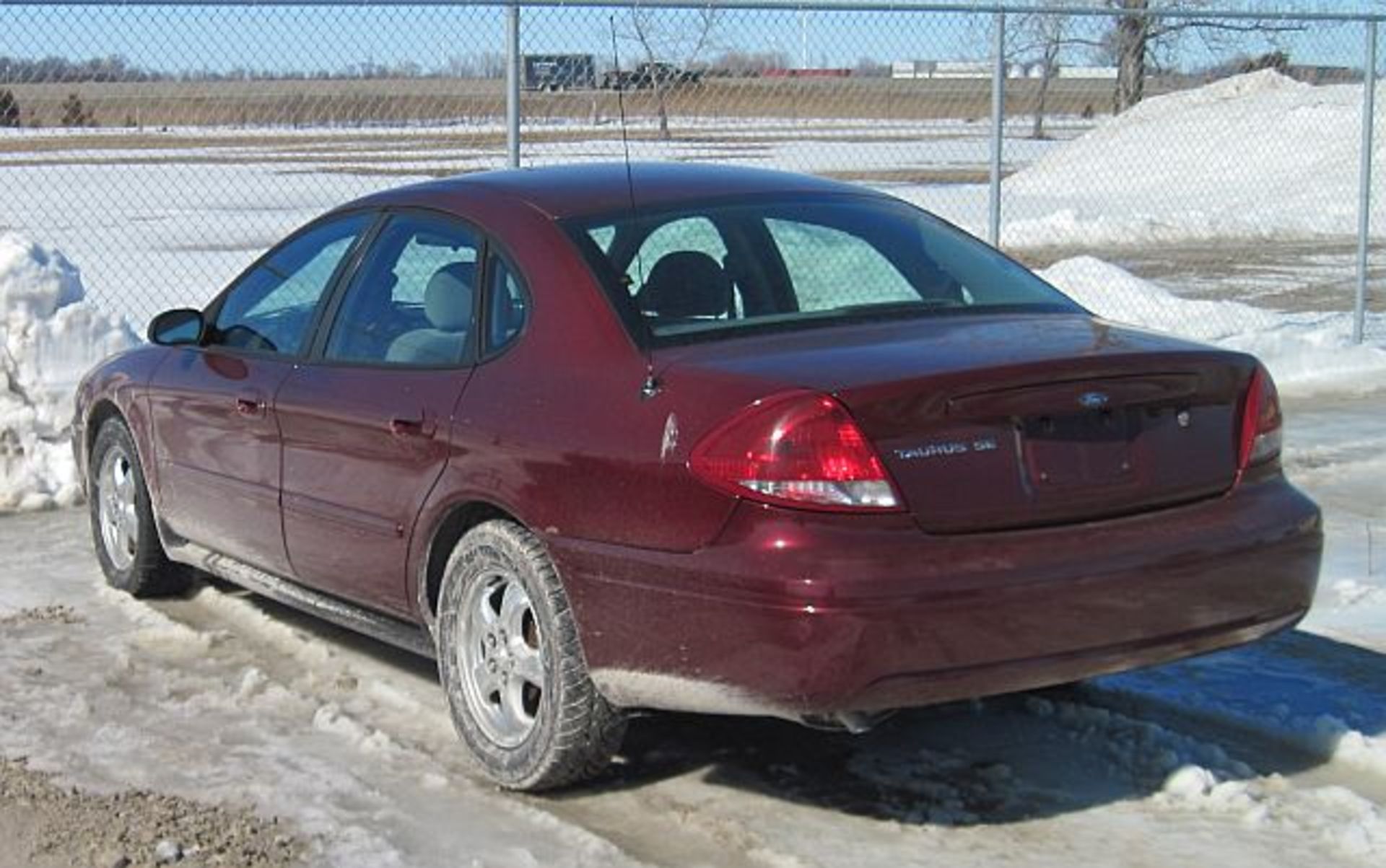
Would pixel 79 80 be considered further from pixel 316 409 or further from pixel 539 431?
pixel 539 431

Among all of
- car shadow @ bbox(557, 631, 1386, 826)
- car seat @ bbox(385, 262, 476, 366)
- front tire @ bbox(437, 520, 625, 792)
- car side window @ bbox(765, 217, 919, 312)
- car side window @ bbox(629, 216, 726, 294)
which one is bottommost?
car shadow @ bbox(557, 631, 1386, 826)

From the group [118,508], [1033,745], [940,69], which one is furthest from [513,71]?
[940,69]

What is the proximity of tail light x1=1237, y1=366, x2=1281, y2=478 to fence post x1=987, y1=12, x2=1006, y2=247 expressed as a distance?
551cm

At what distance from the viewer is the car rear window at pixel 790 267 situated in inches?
193

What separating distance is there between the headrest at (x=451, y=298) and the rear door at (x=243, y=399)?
51cm

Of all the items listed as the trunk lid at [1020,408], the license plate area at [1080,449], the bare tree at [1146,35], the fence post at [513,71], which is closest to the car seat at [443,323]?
the trunk lid at [1020,408]

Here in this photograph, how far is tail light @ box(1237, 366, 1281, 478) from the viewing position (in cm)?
470

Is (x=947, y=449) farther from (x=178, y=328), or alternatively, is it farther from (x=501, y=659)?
(x=178, y=328)

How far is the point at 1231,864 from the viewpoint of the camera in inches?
170

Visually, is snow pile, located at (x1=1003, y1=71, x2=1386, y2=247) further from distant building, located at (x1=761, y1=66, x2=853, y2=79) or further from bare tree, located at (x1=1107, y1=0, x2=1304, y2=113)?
distant building, located at (x1=761, y1=66, x2=853, y2=79)

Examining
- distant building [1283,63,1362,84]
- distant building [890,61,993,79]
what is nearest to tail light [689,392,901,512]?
distant building [890,61,993,79]

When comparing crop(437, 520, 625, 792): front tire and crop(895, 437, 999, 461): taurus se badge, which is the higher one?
crop(895, 437, 999, 461): taurus se badge

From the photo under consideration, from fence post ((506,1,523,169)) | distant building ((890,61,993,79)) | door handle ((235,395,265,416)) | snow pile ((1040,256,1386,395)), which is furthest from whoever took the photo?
distant building ((890,61,993,79))

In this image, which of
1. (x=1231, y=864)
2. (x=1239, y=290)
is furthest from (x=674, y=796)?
(x=1239, y=290)
